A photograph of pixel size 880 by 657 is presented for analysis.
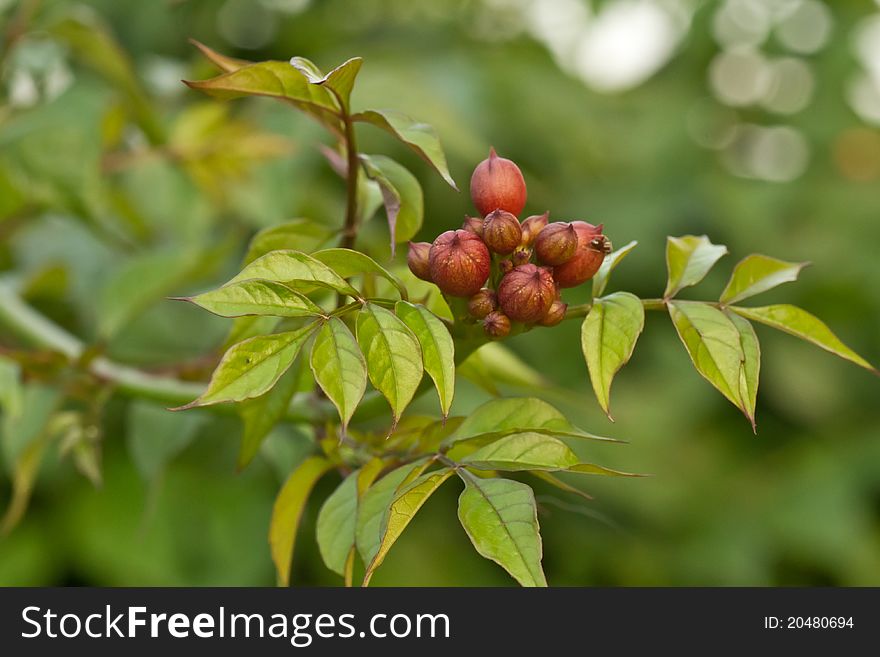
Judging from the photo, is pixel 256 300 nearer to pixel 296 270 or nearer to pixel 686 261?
pixel 296 270

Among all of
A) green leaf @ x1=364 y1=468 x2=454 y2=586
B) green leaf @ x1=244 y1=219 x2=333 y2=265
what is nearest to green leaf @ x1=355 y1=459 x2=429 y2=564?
green leaf @ x1=364 y1=468 x2=454 y2=586

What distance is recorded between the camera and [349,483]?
0.40 metres

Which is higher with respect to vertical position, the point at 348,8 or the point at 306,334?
Answer: the point at 348,8

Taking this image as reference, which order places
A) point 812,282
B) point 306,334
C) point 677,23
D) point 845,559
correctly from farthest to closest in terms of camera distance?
point 677,23, point 812,282, point 845,559, point 306,334

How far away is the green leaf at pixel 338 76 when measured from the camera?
1.20ft

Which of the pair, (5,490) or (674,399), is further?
(674,399)

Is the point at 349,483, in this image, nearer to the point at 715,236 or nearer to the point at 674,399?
the point at 674,399

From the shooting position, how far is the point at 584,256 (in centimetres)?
36

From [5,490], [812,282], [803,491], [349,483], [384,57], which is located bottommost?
[349,483]

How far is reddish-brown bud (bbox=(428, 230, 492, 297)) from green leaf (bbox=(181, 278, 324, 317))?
0.05 m

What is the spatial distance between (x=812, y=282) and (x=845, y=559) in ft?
1.15

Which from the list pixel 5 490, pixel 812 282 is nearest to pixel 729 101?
pixel 812 282

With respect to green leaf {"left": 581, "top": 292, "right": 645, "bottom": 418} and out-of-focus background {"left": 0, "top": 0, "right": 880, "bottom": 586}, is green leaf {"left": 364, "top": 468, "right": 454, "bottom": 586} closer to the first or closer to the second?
green leaf {"left": 581, "top": 292, "right": 645, "bottom": 418}

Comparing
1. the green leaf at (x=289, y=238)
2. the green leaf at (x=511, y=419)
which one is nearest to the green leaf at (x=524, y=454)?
the green leaf at (x=511, y=419)
